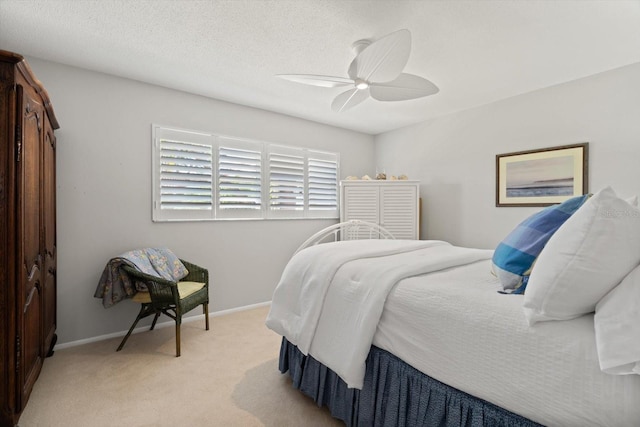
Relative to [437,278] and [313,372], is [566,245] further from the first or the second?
[313,372]

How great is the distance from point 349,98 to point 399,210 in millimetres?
A: 2059

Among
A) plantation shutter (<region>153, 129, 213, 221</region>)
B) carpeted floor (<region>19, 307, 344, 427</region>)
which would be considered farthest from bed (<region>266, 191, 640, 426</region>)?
plantation shutter (<region>153, 129, 213, 221</region>)

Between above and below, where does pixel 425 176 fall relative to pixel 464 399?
above

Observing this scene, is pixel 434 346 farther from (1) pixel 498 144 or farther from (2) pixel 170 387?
(1) pixel 498 144

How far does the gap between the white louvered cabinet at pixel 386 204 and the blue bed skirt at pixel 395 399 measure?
252cm

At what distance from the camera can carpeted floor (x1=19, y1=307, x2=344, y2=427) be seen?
1720mm

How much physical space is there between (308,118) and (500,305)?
3593 millimetres

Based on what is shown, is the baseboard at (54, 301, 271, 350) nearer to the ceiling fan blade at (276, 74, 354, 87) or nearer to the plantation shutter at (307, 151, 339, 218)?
the plantation shutter at (307, 151, 339, 218)

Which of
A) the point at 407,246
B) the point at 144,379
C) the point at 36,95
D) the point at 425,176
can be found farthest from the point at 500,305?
the point at 425,176

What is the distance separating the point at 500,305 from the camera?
1.08 meters

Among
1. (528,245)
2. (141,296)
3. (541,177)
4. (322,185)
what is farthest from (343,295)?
(322,185)

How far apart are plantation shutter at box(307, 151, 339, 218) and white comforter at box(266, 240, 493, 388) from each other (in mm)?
2267

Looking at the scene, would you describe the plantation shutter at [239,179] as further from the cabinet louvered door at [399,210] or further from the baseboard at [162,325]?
the cabinet louvered door at [399,210]

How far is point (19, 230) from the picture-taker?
1529 mm
